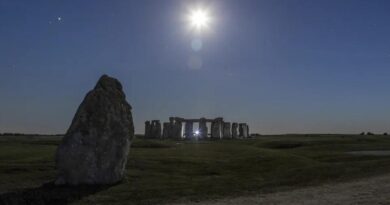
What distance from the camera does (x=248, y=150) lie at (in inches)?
1805

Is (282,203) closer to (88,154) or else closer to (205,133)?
(88,154)

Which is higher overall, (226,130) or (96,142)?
(226,130)

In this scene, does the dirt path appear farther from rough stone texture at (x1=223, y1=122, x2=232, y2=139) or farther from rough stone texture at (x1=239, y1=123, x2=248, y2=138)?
rough stone texture at (x1=239, y1=123, x2=248, y2=138)

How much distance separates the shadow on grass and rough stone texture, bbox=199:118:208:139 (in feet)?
190

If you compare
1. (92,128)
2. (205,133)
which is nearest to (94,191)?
(92,128)

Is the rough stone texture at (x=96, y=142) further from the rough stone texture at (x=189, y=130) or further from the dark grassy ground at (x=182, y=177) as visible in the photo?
the rough stone texture at (x=189, y=130)

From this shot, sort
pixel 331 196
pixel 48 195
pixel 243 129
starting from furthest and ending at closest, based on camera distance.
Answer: pixel 243 129
pixel 48 195
pixel 331 196

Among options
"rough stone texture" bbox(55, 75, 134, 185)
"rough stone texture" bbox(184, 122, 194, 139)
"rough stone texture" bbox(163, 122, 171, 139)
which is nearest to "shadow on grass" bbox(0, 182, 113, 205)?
"rough stone texture" bbox(55, 75, 134, 185)

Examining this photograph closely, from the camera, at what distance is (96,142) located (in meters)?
25.5

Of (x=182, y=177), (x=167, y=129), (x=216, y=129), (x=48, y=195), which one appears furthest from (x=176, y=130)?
(x=48, y=195)

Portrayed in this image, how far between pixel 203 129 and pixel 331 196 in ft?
211

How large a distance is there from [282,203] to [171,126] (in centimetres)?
6592

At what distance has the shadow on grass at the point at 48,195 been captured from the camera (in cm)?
2097

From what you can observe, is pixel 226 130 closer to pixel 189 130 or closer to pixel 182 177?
pixel 189 130
